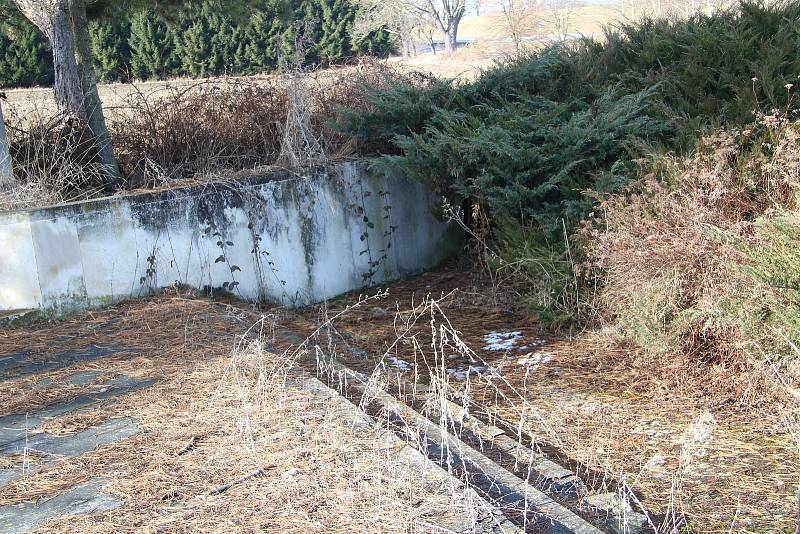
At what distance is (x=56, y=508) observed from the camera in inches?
123

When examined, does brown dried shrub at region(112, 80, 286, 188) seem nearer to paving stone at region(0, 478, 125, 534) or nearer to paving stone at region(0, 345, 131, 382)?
paving stone at region(0, 345, 131, 382)

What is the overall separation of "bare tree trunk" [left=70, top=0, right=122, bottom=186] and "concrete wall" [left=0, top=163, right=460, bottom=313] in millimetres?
974

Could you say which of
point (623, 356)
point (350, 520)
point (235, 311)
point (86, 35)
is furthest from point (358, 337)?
point (86, 35)

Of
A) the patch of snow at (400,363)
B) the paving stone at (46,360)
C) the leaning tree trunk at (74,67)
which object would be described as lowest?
the patch of snow at (400,363)

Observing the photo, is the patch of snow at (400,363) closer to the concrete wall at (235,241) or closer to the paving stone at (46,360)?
the paving stone at (46,360)

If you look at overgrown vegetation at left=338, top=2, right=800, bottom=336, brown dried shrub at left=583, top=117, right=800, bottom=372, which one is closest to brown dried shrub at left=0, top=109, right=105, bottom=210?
overgrown vegetation at left=338, top=2, right=800, bottom=336

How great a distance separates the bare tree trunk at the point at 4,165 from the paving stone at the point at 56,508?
4.26 metres

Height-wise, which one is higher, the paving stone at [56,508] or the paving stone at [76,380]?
the paving stone at [76,380]

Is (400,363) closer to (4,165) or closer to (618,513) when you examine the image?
(618,513)

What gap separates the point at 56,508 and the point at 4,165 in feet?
14.9

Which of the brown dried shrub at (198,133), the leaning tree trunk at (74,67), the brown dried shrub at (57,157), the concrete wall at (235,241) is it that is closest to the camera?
the concrete wall at (235,241)

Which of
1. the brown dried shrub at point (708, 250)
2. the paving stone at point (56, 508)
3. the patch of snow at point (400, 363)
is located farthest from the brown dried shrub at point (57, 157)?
the brown dried shrub at point (708, 250)

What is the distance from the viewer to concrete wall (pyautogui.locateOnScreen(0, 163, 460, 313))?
625 centimetres

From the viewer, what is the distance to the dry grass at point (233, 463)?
2.96 meters
